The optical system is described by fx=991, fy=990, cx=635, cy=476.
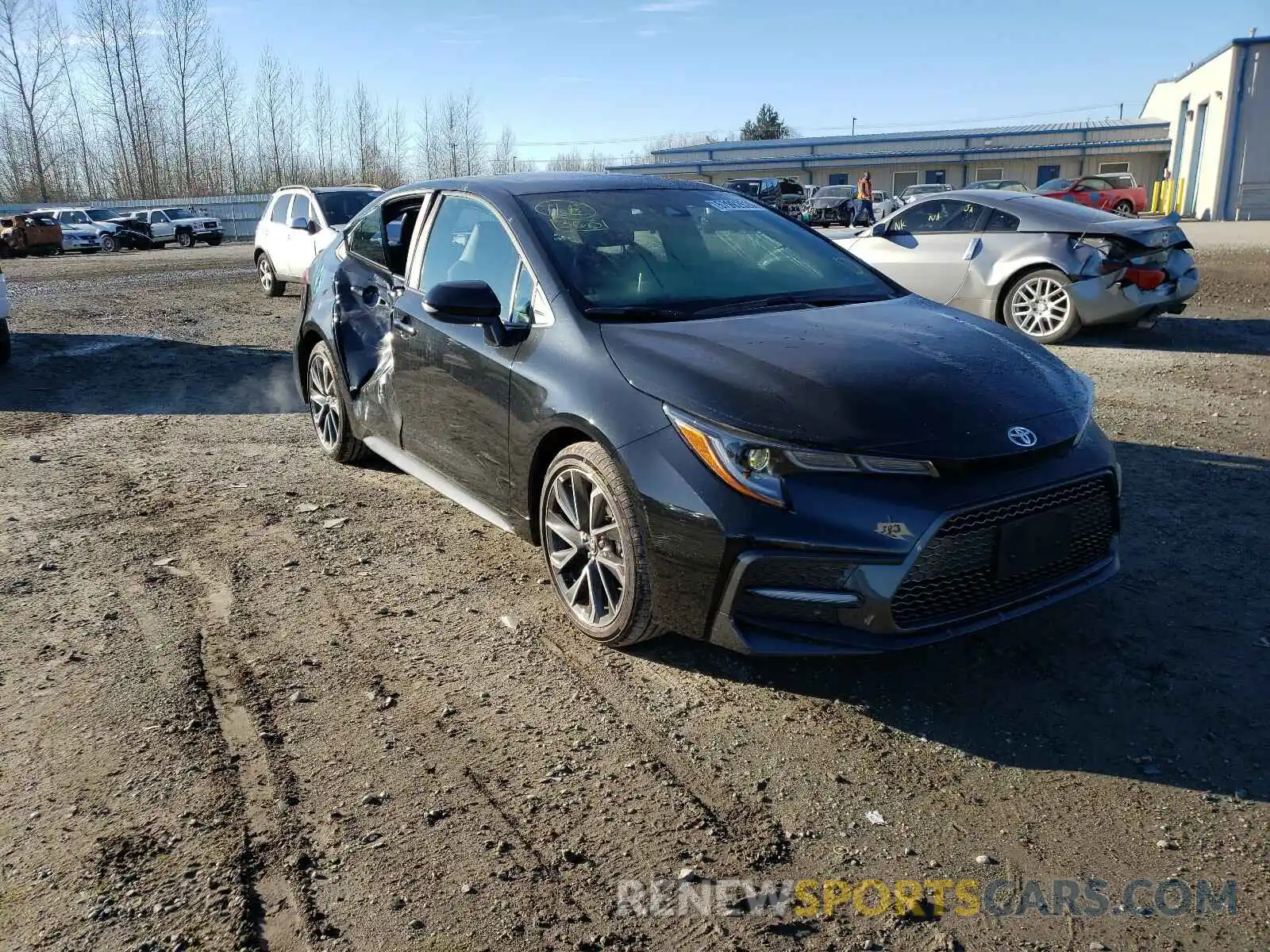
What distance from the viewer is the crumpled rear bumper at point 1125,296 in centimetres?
912

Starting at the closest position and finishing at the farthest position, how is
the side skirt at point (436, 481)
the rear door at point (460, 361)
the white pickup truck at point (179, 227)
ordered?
the rear door at point (460, 361), the side skirt at point (436, 481), the white pickup truck at point (179, 227)

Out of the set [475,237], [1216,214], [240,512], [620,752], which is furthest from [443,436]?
[1216,214]

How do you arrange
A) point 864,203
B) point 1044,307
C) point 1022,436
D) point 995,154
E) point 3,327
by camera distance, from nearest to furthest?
1. point 1022,436
2. point 1044,307
3. point 3,327
4. point 864,203
5. point 995,154

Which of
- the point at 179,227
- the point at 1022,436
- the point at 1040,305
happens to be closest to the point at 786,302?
the point at 1022,436

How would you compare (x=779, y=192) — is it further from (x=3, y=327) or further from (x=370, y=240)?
(x=370, y=240)

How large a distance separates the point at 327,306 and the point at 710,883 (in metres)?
4.34

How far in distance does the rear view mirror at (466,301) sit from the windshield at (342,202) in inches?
453

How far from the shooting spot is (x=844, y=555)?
3002mm

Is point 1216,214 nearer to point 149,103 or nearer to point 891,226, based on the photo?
point 891,226

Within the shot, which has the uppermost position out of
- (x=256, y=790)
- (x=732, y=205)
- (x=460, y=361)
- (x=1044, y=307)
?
(x=732, y=205)

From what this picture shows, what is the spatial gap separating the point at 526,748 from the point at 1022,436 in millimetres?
1883

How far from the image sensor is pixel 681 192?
192 inches

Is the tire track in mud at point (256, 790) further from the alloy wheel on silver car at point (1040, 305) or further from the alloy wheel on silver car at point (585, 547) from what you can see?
the alloy wheel on silver car at point (1040, 305)

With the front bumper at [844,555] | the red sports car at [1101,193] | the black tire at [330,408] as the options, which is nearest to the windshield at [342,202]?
the black tire at [330,408]
